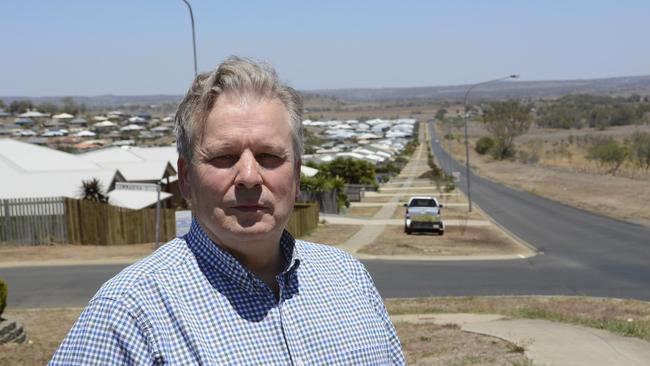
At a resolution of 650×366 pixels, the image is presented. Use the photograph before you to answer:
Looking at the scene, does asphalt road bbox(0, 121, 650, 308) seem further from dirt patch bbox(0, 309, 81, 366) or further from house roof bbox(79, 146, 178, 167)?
house roof bbox(79, 146, 178, 167)

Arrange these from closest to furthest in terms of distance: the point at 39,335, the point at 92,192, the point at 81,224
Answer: the point at 39,335 → the point at 81,224 → the point at 92,192

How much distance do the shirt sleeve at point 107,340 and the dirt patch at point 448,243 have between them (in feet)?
81.2

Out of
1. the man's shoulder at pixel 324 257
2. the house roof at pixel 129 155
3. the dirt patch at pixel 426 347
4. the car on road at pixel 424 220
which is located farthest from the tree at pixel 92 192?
the man's shoulder at pixel 324 257

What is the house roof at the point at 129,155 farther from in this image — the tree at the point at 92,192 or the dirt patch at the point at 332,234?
the dirt patch at the point at 332,234

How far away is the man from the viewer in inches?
95.5

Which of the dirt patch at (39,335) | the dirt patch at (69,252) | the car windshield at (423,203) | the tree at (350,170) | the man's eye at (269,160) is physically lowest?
the tree at (350,170)

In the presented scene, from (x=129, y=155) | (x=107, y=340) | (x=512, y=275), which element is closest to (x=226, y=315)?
(x=107, y=340)

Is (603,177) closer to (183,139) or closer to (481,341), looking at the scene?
(481,341)

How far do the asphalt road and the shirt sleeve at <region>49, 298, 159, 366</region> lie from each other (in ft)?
52.4

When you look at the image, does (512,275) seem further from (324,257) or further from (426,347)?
(324,257)

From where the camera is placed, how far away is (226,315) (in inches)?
103

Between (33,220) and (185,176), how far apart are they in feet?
88.8

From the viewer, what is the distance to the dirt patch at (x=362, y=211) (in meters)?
43.5

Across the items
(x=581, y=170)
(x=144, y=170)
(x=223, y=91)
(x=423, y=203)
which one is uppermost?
(x=223, y=91)
